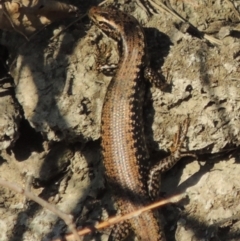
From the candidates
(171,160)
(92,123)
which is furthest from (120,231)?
(92,123)

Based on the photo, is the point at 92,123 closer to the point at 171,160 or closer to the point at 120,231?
the point at 171,160

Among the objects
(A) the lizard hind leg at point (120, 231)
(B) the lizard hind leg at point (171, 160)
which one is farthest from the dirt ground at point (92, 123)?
(A) the lizard hind leg at point (120, 231)

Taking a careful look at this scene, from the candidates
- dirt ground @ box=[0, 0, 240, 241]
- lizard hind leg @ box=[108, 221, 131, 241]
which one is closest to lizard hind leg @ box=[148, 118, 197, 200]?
dirt ground @ box=[0, 0, 240, 241]

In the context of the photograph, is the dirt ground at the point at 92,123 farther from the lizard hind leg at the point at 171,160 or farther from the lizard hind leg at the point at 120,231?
the lizard hind leg at the point at 120,231

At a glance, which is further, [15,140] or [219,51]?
[219,51]

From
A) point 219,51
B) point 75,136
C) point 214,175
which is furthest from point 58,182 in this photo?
point 219,51

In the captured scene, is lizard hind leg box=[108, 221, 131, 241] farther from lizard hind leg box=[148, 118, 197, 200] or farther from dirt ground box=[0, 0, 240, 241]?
lizard hind leg box=[148, 118, 197, 200]

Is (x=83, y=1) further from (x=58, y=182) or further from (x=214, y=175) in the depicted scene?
(x=214, y=175)

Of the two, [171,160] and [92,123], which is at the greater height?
[92,123]
